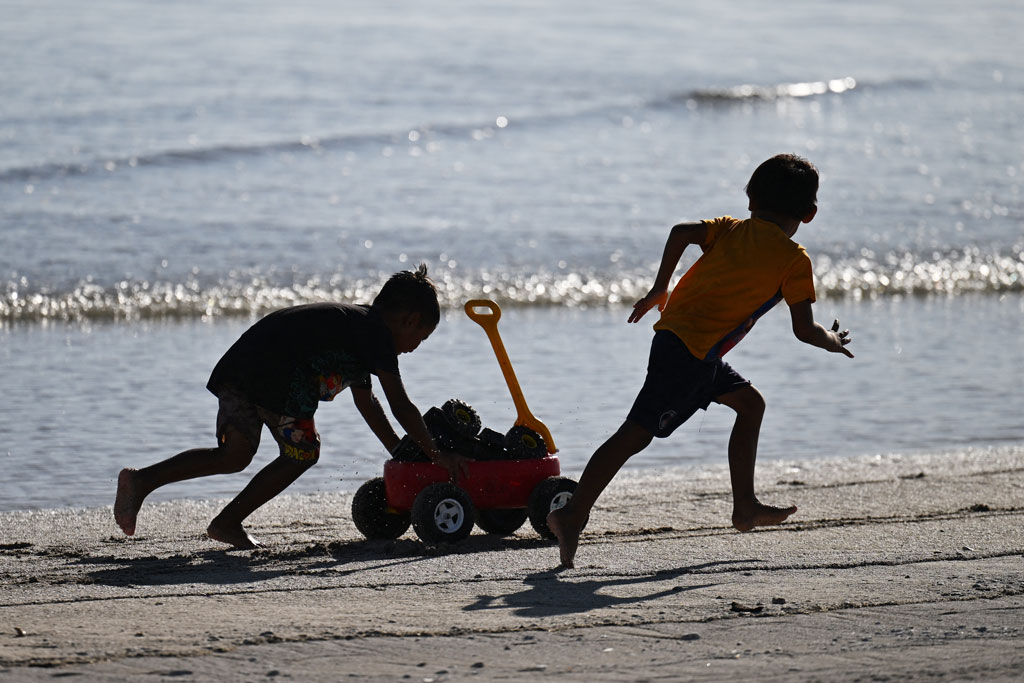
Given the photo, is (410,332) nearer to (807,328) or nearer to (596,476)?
(596,476)

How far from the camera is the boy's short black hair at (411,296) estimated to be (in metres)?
4.69

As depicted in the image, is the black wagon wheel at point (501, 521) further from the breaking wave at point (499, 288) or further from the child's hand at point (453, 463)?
the breaking wave at point (499, 288)

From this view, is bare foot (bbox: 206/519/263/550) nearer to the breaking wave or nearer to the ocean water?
the ocean water

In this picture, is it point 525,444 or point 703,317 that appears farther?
point 525,444

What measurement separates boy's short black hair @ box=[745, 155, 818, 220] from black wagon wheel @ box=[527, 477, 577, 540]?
115cm

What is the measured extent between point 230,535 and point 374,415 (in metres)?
0.63

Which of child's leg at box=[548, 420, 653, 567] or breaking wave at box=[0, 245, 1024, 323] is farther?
breaking wave at box=[0, 245, 1024, 323]

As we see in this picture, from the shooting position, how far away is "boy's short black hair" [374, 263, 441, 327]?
469 centimetres

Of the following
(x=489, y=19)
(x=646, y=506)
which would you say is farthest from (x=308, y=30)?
(x=646, y=506)

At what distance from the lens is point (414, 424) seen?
4.59 m

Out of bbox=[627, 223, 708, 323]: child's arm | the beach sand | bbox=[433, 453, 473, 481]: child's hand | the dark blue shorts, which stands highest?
bbox=[627, 223, 708, 323]: child's arm

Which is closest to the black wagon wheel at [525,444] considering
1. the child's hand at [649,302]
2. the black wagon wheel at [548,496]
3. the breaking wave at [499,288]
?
the black wagon wheel at [548,496]

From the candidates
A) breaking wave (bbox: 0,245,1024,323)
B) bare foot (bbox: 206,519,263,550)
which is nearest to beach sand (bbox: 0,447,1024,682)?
bare foot (bbox: 206,519,263,550)

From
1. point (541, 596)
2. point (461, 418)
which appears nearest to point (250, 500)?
point (461, 418)
